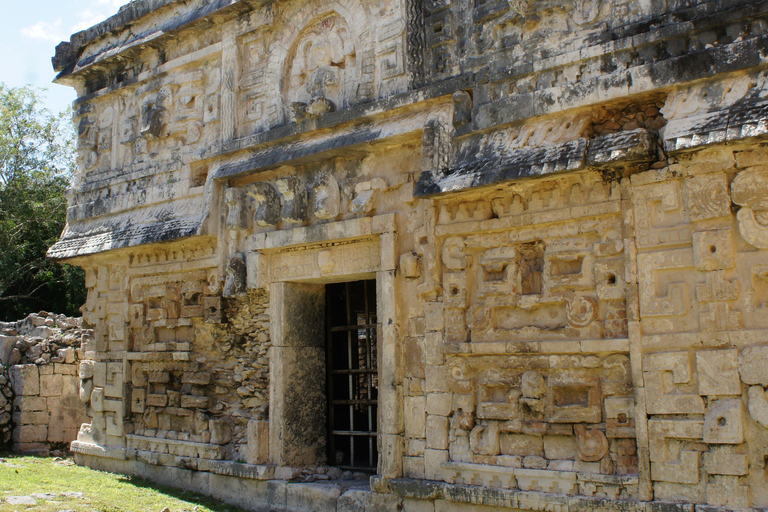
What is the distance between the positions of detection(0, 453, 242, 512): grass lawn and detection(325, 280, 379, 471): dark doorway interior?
1198 millimetres

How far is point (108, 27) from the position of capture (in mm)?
8812

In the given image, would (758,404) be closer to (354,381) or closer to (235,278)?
(354,381)

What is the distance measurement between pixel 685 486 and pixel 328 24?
5.04m

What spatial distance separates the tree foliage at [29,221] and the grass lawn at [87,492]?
9.05 metres

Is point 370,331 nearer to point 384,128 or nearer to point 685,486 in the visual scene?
point 384,128

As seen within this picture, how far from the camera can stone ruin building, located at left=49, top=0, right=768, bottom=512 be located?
178 inches

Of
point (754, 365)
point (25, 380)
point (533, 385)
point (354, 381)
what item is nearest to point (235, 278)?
point (354, 381)

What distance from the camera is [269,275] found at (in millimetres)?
7098

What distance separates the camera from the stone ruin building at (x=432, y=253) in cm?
453

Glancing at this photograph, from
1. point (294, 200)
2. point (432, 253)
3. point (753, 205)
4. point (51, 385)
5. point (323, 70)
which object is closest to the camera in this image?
point (753, 205)

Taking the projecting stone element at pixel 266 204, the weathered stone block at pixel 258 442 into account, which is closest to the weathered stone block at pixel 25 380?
the weathered stone block at pixel 258 442

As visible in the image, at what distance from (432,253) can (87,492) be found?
4.12 metres

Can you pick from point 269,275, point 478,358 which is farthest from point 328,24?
point 478,358

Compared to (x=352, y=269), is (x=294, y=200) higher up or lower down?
higher up
